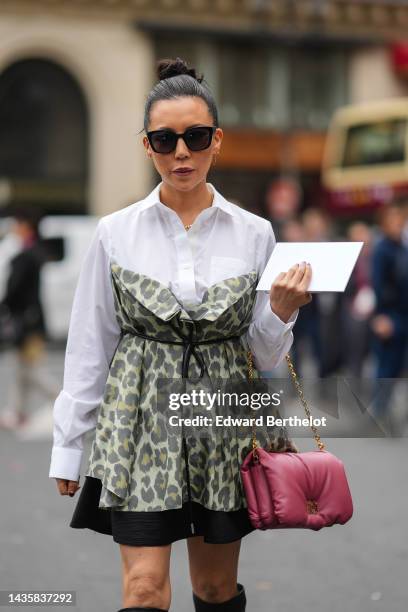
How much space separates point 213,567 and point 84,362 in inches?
25.7

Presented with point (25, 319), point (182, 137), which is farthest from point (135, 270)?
point (25, 319)

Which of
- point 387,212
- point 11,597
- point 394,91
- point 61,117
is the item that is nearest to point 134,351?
point 11,597

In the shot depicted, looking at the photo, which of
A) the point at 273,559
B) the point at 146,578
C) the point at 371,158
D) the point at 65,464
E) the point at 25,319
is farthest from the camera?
the point at 371,158

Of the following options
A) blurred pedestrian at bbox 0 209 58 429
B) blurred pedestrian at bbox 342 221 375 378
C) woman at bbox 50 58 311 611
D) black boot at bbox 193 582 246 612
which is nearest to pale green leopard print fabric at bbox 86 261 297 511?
woman at bbox 50 58 311 611

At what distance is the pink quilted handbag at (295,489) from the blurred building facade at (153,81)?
23.0 meters

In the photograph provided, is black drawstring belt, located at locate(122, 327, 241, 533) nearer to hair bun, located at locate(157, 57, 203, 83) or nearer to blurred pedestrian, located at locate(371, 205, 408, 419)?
hair bun, located at locate(157, 57, 203, 83)

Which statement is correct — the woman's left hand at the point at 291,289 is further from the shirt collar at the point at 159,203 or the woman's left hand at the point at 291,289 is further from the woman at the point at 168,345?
the shirt collar at the point at 159,203

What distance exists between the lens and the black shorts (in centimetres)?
312

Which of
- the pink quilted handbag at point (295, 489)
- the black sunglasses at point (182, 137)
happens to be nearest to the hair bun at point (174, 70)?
the black sunglasses at point (182, 137)

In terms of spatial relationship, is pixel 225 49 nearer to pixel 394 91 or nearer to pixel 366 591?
pixel 394 91

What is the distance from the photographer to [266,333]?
10.6 ft

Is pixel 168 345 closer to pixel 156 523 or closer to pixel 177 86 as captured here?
pixel 156 523

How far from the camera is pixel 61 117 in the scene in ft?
91.1

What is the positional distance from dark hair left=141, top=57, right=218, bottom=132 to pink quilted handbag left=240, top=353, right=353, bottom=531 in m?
0.79
